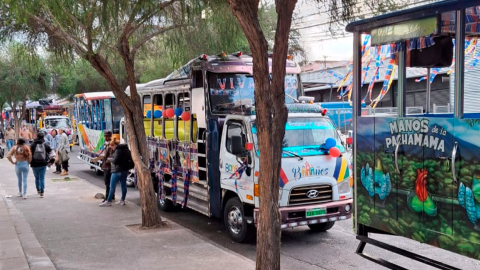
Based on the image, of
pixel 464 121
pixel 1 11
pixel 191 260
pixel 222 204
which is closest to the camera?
pixel 464 121

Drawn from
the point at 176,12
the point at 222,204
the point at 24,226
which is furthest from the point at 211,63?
the point at 24,226

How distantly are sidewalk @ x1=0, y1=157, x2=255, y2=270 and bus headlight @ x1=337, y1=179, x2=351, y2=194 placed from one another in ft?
7.13

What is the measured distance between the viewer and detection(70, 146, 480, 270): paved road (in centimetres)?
757

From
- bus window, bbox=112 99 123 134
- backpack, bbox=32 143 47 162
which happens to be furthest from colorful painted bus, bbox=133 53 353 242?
bus window, bbox=112 99 123 134

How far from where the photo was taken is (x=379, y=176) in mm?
4902

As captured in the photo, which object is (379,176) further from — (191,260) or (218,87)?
(218,87)

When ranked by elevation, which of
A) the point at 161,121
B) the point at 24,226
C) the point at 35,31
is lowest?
the point at 24,226

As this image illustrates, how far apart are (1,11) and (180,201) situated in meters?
5.22

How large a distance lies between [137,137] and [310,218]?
3813mm

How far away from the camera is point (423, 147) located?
438cm

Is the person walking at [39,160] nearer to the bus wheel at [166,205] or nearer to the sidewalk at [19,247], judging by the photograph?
the sidewalk at [19,247]

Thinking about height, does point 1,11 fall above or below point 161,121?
above

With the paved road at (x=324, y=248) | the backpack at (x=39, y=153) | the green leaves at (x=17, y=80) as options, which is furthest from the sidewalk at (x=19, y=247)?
the green leaves at (x=17, y=80)

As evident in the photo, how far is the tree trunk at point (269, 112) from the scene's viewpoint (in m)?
5.18
